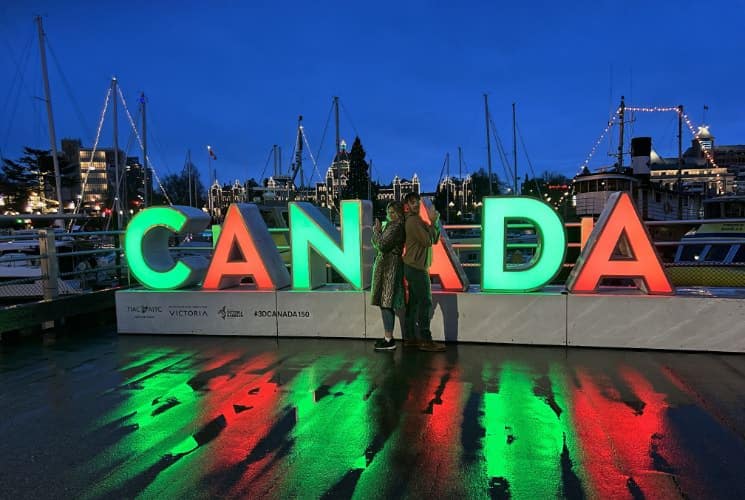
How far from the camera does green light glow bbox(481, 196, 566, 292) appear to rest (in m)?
7.03

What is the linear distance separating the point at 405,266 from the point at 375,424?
2748 mm

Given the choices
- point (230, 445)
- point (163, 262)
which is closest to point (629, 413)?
point (230, 445)

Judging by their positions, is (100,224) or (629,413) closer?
(629,413)

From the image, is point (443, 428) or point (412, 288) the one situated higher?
point (412, 288)

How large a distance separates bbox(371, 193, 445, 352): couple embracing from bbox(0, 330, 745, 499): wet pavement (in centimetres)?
43

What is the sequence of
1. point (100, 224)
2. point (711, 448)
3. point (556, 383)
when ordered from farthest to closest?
point (100, 224) → point (556, 383) → point (711, 448)

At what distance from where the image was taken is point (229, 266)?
8.26 metres

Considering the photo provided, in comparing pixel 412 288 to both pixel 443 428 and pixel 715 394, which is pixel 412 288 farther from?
pixel 715 394

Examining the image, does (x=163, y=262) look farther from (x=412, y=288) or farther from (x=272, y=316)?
(x=412, y=288)

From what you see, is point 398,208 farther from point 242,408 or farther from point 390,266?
point 242,408

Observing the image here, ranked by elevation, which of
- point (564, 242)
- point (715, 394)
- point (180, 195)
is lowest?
point (715, 394)

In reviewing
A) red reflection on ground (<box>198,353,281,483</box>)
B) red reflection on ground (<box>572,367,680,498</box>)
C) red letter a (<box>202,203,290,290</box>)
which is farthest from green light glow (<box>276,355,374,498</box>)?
red letter a (<box>202,203,290,290</box>)

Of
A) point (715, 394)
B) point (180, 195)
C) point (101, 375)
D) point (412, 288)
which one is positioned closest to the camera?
point (715, 394)

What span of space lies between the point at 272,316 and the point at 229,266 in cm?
109
